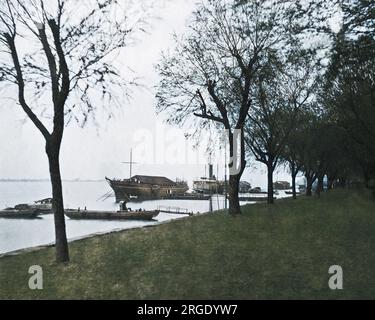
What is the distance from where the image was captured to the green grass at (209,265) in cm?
842

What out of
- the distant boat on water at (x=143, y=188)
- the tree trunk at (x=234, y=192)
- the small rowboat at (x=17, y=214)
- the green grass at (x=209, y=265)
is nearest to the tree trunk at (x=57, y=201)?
the green grass at (x=209, y=265)

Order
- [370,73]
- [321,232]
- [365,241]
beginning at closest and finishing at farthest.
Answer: [365,241] → [321,232] → [370,73]

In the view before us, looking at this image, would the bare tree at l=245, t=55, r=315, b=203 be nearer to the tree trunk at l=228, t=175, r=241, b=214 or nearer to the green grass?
the tree trunk at l=228, t=175, r=241, b=214

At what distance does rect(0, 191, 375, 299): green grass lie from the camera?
8422 millimetres

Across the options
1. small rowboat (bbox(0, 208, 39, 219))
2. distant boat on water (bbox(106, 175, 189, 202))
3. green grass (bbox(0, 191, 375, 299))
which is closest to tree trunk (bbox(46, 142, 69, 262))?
green grass (bbox(0, 191, 375, 299))

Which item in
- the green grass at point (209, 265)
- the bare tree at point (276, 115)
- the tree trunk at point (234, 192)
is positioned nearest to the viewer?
the green grass at point (209, 265)

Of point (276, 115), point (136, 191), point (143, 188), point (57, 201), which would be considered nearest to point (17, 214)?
point (136, 191)

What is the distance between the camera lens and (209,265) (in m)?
10.2

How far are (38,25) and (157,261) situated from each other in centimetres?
773

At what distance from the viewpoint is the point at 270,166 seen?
31312 millimetres

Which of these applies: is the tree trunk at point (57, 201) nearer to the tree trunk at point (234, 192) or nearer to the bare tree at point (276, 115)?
the tree trunk at point (234, 192)
